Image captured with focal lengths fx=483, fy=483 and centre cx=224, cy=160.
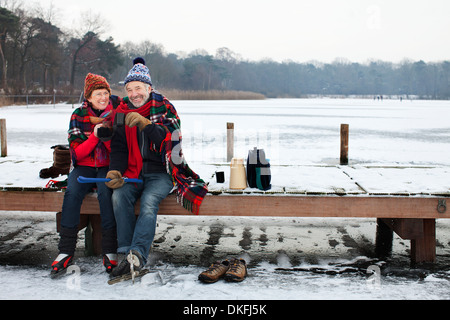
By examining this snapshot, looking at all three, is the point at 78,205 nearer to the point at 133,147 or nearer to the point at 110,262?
the point at 110,262

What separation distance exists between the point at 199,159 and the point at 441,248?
4928 mm

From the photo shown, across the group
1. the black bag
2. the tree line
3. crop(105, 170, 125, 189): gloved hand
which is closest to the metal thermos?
the black bag

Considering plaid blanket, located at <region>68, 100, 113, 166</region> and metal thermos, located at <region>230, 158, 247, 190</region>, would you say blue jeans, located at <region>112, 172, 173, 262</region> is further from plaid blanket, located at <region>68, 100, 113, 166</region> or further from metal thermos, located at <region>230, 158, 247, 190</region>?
metal thermos, located at <region>230, 158, 247, 190</region>

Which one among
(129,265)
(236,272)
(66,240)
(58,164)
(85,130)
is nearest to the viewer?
(129,265)

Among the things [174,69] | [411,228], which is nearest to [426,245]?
[411,228]

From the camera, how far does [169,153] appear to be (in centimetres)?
365

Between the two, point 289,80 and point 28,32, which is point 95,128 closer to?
point 28,32

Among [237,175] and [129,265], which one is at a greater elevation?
[237,175]

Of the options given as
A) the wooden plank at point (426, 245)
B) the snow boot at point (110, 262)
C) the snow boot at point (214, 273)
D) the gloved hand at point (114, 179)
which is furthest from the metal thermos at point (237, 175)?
the wooden plank at point (426, 245)

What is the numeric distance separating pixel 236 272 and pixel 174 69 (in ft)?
310

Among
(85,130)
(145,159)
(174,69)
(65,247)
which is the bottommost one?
(65,247)

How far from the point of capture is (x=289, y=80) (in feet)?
494

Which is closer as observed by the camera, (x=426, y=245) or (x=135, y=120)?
(x=135, y=120)

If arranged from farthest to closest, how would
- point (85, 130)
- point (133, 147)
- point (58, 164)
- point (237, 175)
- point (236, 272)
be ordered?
point (58, 164), point (237, 175), point (85, 130), point (133, 147), point (236, 272)
